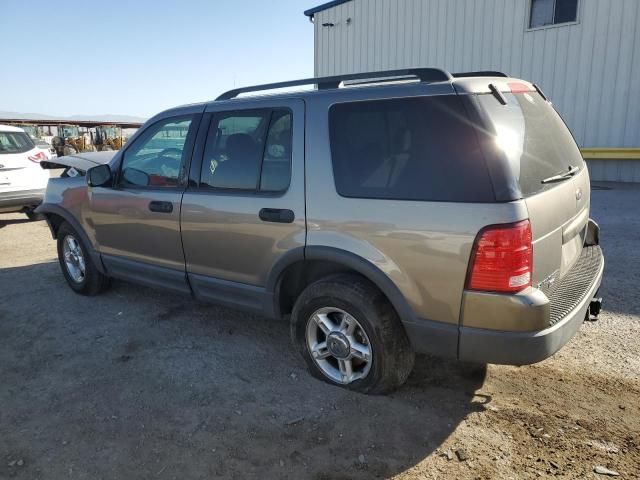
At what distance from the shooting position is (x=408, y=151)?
8.51ft

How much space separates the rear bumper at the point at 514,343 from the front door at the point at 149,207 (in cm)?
225

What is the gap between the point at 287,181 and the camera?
3070 mm

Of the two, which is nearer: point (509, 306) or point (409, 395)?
point (509, 306)

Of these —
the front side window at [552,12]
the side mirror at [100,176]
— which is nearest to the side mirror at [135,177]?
the side mirror at [100,176]

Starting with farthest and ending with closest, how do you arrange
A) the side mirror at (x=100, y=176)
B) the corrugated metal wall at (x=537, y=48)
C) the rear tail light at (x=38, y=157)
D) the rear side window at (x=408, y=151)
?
1. the corrugated metal wall at (x=537, y=48)
2. the rear tail light at (x=38, y=157)
3. the side mirror at (x=100, y=176)
4. the rear side window at (x=408, y=151)

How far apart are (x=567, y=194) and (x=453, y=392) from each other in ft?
4.50

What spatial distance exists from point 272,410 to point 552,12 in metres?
13.0

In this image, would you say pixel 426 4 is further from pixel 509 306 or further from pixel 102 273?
pixel 509 306

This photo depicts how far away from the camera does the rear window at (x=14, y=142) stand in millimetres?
8498

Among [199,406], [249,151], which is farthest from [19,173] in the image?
[199,406]

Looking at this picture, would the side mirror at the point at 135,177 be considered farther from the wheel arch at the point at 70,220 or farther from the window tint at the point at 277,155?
the window tint at the point at 277,155

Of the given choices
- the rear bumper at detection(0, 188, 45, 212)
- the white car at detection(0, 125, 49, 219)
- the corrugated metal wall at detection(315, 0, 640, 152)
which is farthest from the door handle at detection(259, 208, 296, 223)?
the corrugated metal wall at detection(315, 0, 640, 152)

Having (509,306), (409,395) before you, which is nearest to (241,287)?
(409,395)

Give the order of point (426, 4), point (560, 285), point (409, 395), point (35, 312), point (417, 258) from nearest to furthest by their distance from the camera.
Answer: point (417, 258)
point (560, 285)
point (409, 395)
point (35, 312)
point (426, 4)
